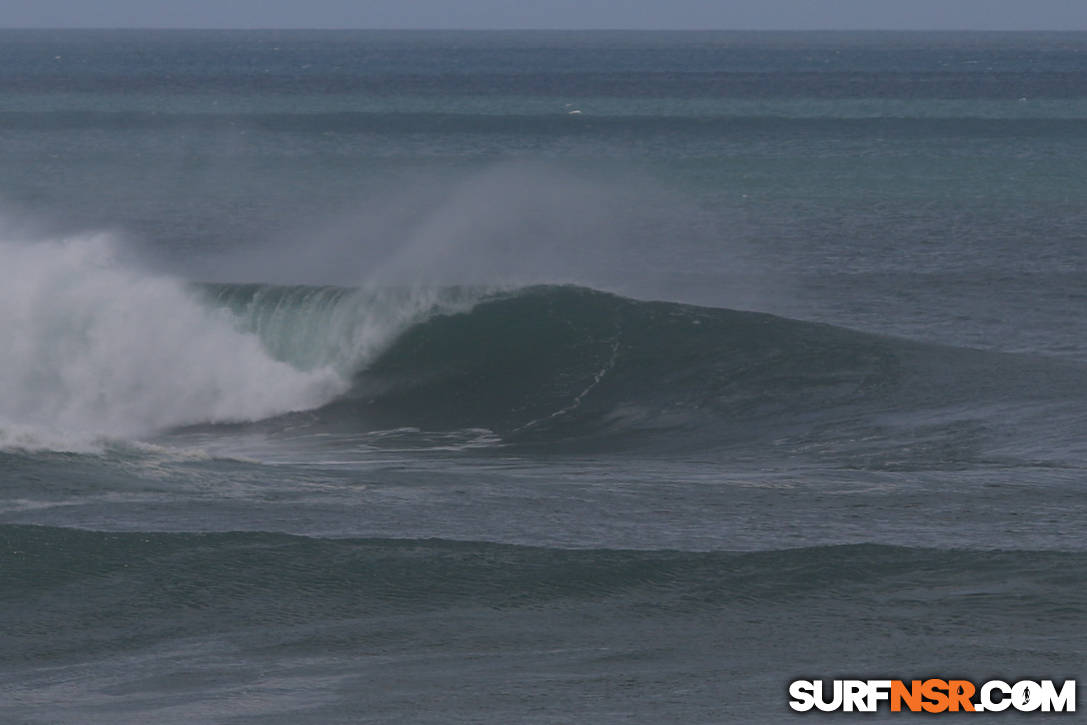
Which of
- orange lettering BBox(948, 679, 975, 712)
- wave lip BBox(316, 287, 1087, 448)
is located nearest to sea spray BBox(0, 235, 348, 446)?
wave lip BBox(316, 287, 1087, 448)

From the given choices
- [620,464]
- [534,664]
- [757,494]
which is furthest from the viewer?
[620,464]

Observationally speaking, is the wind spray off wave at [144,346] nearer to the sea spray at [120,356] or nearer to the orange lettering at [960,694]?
the sea spray at [120,356]

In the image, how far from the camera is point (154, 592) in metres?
9.98

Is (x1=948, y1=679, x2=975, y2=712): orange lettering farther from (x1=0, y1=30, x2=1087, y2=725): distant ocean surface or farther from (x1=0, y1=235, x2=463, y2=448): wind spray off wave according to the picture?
(x1=0, y1=235, x2=463, y2=448): wind spray off wave

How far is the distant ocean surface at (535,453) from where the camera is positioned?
8914 mm

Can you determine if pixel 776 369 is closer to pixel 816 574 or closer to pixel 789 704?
pixel 816 574

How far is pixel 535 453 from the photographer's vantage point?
53.6 feet

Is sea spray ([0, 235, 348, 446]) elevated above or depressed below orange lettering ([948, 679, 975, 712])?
above

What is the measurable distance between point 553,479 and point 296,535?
314 cm

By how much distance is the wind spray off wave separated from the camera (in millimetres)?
18875

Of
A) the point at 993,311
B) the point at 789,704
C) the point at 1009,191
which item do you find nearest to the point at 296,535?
the point at 789,704

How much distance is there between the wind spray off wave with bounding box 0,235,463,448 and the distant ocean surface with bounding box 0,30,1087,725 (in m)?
0.05

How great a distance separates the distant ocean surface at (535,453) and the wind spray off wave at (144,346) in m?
0.05

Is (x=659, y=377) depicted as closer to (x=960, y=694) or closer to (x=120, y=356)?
(x=120, y=356)
